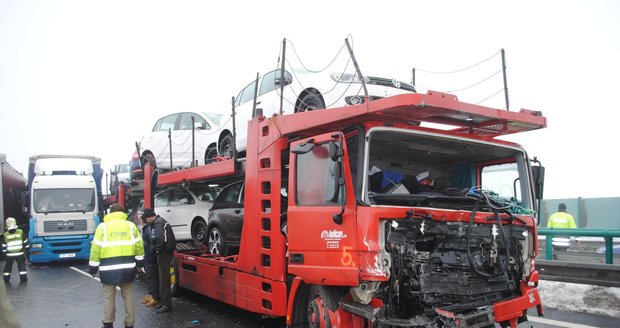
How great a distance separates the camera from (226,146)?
8.71 m

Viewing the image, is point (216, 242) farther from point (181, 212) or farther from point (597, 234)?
point (597, 234)

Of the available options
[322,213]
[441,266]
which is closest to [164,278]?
[322,213]

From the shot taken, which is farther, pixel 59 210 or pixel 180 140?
pixel 59 210

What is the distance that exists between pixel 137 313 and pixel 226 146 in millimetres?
3229

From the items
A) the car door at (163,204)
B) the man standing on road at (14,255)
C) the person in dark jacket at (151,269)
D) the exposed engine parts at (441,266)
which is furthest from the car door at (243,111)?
the man standing on road at (14,255)

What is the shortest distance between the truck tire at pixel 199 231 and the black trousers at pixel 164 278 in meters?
1.30

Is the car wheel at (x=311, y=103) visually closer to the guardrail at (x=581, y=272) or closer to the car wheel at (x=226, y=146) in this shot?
the car wheel at (x=226, y=146)

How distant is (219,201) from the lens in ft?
25.4

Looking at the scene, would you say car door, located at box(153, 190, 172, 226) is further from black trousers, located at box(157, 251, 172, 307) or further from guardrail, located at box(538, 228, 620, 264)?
guardrail, located at box(538, 228, 620, 264)

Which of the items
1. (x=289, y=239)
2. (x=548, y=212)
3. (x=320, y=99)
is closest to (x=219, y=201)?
(x=320, y=99)

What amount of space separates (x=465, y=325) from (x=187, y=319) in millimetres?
4677

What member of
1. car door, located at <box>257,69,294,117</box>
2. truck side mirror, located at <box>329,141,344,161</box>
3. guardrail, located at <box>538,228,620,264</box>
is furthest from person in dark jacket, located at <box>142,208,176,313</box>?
guardrail, located at <box>538,228,620,264</box>

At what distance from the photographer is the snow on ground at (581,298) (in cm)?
661

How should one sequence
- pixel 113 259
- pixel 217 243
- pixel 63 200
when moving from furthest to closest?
pixel 63 200 → pixel 217 243 → pixel 113 259
